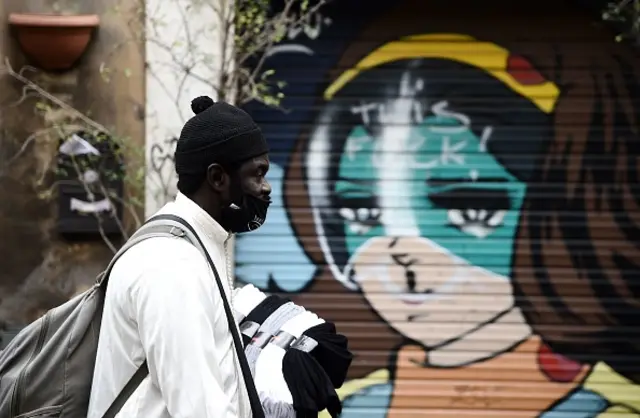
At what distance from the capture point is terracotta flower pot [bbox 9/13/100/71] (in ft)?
21.5

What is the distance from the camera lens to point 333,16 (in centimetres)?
719

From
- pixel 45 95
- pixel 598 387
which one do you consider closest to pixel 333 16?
pixel 45 95

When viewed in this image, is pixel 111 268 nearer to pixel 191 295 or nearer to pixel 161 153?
pixel 191 295

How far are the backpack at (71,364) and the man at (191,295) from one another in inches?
1.5

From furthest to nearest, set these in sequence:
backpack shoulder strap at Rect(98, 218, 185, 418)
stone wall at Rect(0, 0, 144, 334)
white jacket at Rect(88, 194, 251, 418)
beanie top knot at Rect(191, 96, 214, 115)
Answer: stone wall at Rect(0, 0, 144, 334), beanie top knot at Rect(191, 96, 214, 115), backpack shoulder strap at Rect(98, 218, 185, 418), white jacket at Rect(88, 194, 251, 418)

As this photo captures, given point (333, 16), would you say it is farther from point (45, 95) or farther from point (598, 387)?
point (598, 387)

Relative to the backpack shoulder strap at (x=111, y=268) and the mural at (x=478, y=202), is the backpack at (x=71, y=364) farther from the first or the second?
the mural at (x=478, y=202)

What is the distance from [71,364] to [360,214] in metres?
4.48

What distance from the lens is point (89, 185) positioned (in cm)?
669

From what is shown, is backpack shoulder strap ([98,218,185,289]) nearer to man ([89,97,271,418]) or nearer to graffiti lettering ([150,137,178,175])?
man ([89,97,271,418])

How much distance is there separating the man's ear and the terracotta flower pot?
3930 mm

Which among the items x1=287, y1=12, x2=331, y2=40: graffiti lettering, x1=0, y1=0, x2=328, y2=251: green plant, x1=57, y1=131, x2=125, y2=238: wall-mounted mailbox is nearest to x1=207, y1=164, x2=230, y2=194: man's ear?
x1=0, y1=0, x2=328, y2=251: green plant

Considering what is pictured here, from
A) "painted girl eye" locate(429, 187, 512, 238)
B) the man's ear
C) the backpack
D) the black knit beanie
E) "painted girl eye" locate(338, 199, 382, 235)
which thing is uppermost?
the black knit beanie

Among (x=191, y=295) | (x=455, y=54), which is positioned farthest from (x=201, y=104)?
(x=455, y=54)
